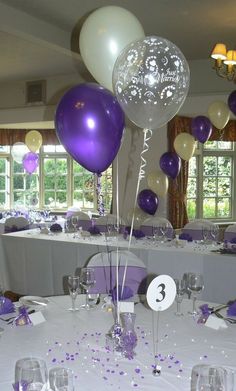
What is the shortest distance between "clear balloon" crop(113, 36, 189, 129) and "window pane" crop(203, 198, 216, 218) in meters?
6.35

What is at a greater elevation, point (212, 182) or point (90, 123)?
point (90, 123)

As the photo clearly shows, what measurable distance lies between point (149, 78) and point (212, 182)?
6.51 m

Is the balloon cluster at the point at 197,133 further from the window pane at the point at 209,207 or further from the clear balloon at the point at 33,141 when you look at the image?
the clear balloon at the point at 33,141

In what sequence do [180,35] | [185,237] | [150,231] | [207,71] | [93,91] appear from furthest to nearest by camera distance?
[207,71]
[180,35]
[150,231]
[185,237]
[93,91]

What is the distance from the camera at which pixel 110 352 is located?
185cm

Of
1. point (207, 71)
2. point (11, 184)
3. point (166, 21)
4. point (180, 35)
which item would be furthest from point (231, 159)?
point (11, 184)

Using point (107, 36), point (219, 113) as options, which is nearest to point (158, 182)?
point (219, 113)

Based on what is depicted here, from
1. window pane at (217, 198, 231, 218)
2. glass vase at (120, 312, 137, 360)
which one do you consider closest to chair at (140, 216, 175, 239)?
glass vase at (120, 312, 137, 360)

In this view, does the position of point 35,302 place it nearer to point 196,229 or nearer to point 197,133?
point 196,229

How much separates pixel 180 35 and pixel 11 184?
539 cm

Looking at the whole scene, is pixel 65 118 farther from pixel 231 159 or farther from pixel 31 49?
pixel 231 159

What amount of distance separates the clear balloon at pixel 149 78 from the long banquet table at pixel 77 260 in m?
1.86

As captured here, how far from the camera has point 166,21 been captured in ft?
17.7

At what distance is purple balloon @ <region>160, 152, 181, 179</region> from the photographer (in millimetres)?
6434
